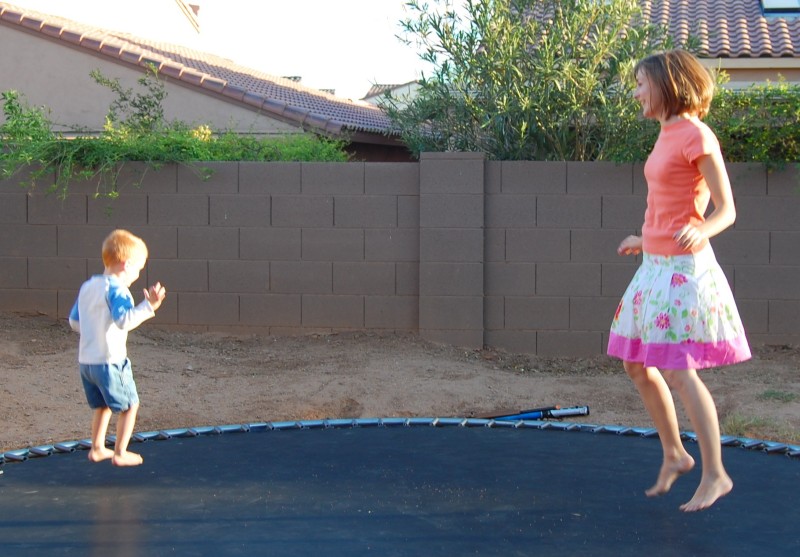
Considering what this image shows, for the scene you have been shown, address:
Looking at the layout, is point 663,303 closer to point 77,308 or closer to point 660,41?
point 77,308

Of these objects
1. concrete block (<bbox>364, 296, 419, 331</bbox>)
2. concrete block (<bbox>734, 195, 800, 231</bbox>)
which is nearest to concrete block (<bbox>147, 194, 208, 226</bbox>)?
concrete block (<bbox>364, 296, 419, 331</bbox>)

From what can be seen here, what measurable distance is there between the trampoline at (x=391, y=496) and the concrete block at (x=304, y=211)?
7.10 feet

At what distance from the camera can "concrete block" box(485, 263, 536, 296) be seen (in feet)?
17.9

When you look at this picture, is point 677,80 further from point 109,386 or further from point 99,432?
point 99,432

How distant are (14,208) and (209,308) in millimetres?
1307

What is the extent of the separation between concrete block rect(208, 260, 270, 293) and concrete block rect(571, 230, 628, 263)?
179cm

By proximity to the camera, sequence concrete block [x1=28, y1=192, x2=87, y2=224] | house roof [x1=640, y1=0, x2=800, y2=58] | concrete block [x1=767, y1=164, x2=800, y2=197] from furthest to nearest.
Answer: house roof [x1=640, y1=0, x2=800, y2=58]
concrete block [x1=28, y1=192, x2=87, y2=224]
concrete block [x1=767, y1=164, x2=800, y2=197]

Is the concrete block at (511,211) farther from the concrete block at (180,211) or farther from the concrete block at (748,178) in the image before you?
the concrete block at (180,211)

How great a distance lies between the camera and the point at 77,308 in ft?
9.12

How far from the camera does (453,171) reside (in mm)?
5434

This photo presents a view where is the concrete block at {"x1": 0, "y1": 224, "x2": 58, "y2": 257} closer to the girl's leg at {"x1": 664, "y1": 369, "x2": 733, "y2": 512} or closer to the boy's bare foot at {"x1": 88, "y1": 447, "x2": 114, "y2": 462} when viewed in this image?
the boy's bare foot at {"x1": 88, "y1": 447, "x2": 114, "y2": 462}

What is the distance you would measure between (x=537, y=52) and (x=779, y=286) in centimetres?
196

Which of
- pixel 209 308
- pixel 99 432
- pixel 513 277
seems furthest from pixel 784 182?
pixel 99 432

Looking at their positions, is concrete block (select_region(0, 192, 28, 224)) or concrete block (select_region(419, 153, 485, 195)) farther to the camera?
concrete block (select_region(0, 192, 28, 224))
